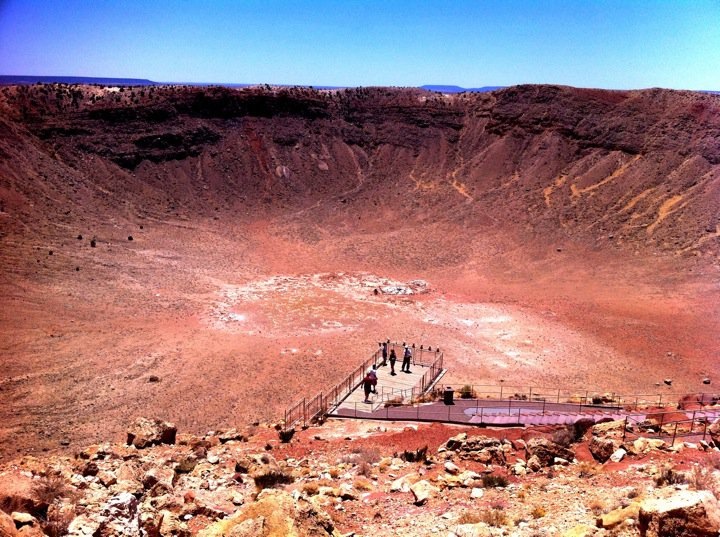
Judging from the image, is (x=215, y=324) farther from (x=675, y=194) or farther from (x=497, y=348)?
(x=675, y=194)

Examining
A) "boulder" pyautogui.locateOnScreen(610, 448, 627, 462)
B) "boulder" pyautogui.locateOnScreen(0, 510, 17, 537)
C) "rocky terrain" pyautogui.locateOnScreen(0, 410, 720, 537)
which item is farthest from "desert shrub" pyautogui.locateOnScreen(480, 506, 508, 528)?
"boulder" pyautogui.locateOnScreen(0, 510, 17, 537)

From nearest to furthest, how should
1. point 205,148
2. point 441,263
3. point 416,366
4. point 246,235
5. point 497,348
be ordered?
1. point 416,366
2. point 497,348
3. point 441,263
4. point 246,235
5. point 205,148

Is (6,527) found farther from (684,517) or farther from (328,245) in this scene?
(328,245)

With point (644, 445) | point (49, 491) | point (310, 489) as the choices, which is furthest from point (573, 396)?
point (49, 491)

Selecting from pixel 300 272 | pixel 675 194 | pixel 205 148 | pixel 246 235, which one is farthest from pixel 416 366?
pixel 205 148

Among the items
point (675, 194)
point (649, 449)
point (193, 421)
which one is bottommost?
point (193, 421)

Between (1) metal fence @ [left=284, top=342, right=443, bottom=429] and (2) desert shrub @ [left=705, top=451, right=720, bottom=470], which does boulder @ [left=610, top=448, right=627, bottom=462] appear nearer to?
(2) desert shrub @ [left=705, top=451, right=720, bottom=470]

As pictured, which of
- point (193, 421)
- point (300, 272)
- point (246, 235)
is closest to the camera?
point (193, 421)
